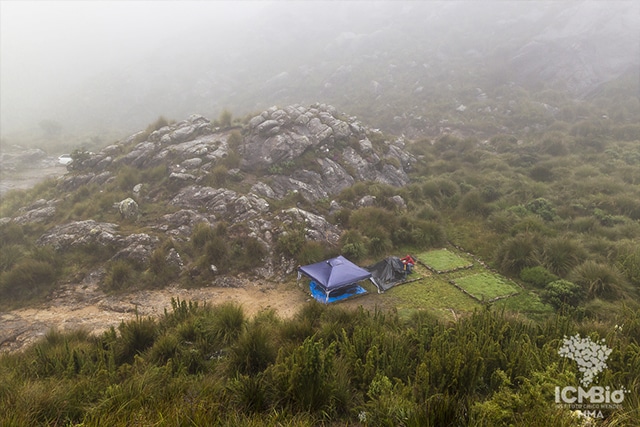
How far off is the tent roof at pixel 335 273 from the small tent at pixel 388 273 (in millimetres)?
789

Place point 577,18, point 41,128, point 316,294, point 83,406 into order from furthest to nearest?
point 577,18 → point 41,128 → point 316,294 → point 83,406

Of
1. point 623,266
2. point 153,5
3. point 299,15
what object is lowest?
point 623,266

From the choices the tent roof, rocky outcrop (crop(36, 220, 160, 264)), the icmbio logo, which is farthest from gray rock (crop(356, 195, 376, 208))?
the icmbio logo

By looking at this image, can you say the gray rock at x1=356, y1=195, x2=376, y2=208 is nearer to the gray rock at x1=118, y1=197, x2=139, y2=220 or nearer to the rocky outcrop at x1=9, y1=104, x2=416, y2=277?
the rocky outcrop at x1=9, y1=104, x2=416, y2=277

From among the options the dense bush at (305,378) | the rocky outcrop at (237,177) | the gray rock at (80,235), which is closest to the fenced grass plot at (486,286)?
the dense bush at (305,378)

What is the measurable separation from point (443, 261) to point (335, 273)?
17.5ft

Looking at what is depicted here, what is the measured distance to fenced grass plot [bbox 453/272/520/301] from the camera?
437 inches

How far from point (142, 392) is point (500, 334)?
6.08 meters

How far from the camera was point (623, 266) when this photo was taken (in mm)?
10789

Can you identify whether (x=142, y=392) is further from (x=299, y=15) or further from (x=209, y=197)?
Answer: (x=299, y=15)

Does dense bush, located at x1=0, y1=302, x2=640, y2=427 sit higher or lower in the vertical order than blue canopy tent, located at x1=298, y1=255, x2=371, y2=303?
higher

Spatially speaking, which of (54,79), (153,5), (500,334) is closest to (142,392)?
(500,334)

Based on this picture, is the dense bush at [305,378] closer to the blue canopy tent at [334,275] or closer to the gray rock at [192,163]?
the blue canopy tent at [334,275]

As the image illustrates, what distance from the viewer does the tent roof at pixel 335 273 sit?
1132 centimetres
